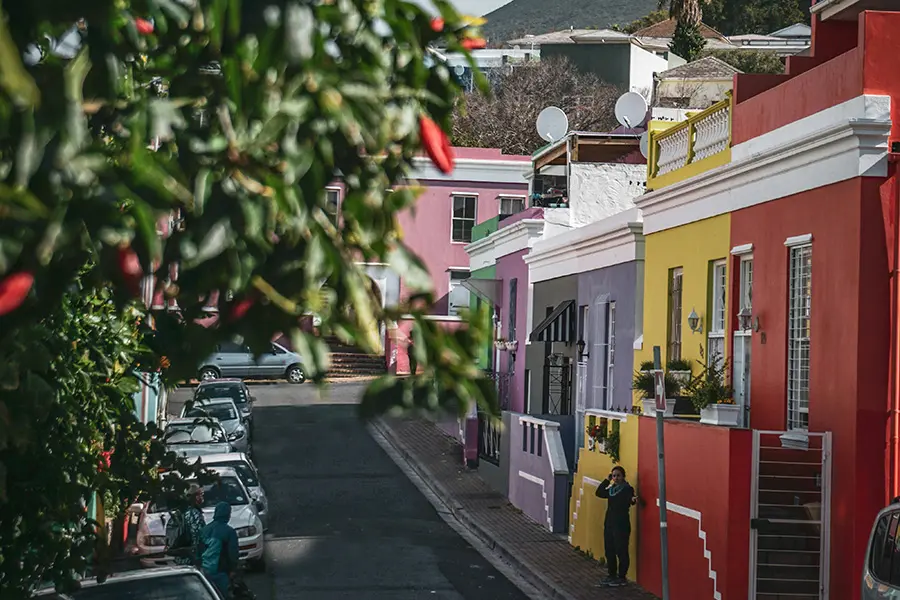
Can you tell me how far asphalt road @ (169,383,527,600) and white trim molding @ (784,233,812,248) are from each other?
19.5 feet

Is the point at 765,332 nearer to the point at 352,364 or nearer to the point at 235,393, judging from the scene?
the point at 235,393

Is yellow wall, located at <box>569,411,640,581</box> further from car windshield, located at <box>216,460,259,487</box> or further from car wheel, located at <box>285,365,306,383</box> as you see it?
car wheel, located at <box>285,365,306,383</box>

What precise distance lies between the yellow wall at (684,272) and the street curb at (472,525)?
152 inches

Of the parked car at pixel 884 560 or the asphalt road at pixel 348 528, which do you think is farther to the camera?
the asphalt road at pixel 348 528

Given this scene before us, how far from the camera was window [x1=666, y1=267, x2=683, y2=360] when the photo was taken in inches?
868

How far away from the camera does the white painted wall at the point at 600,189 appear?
3158 centimetres

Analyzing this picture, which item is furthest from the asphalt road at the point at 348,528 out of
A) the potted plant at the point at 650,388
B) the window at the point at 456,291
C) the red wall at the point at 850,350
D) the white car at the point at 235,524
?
the window at the point at 456,291

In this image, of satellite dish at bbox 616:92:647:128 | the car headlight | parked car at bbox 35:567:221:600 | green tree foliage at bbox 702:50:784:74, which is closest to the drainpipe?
parked car at bbox 35:567:221:600

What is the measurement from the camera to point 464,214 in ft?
170

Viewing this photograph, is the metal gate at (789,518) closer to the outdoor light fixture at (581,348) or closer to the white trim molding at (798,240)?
the white trim molding at (798,240)

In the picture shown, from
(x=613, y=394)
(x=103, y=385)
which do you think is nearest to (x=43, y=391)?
(x=103, y=385)

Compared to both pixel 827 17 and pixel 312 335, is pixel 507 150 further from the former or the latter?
pixel 312 335

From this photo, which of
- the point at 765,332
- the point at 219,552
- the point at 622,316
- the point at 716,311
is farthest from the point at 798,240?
the point at 219,552

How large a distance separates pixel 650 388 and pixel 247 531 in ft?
20.5
